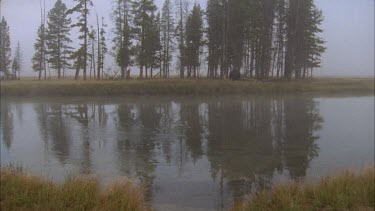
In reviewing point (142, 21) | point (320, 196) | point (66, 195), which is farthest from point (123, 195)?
point (142, 21)

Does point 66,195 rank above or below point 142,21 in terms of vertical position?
below

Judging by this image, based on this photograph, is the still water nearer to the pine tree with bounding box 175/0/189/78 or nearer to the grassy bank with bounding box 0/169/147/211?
the grassy bank with bounding box 0/169/147/211

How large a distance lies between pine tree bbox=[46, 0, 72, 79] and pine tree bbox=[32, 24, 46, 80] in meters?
0.08

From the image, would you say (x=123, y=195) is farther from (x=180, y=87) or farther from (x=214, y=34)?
(x=180, y=87)

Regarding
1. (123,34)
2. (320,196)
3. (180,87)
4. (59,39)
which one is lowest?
(320,196)

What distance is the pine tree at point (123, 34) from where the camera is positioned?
5895mm

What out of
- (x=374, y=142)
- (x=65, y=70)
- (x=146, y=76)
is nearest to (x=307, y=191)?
(x=374, y=142)

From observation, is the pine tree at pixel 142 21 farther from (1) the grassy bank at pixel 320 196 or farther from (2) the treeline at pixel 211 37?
(1) the grassy bank at pixel 320 196

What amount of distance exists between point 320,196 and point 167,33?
4953 millimetres

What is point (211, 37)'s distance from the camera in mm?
8367

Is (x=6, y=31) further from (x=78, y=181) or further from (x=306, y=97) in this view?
(x=306, y=97)

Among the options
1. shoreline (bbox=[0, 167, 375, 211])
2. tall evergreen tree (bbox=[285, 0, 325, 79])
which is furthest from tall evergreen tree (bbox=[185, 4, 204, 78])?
shoreline (bbox=[0, 167, 375, 211])

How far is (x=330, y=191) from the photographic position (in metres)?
4.49

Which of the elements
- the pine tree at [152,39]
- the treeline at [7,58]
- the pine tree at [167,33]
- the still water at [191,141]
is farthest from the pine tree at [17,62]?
the pine tree at [152,39]
